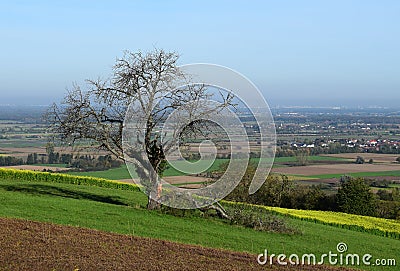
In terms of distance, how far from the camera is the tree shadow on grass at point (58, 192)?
26341 millimetres

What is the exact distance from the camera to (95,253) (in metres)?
11.9

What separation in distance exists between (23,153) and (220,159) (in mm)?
39091

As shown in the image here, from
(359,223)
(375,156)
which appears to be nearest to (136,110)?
(359,223)

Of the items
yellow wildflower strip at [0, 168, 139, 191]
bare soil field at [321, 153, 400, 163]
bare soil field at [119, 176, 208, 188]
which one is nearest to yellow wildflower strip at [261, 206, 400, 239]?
bare soil field at [119, 176, 208, 188]

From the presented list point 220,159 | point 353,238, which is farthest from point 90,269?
point 220,159

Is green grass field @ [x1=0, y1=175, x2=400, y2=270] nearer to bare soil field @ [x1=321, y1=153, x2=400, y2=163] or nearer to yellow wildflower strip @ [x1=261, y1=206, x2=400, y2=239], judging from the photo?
yellow wildflower strip @ [x1=261, y1=206, x2=400, y2=239]

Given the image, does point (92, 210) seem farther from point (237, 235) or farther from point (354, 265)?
point (354, 265)

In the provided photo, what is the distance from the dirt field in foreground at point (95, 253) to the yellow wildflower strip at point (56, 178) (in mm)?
21237

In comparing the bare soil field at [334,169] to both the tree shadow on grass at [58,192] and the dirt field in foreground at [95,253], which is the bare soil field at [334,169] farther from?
the dirt field in foreground at [95,253]

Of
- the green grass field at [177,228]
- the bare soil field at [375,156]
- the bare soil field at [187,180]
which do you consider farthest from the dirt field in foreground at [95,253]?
the bare soil field at [375,156]

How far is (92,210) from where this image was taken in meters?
20.9

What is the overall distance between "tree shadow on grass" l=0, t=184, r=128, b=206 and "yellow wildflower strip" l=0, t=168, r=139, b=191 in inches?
240

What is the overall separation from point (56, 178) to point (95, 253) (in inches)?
1010

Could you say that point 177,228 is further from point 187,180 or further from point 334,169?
point 334,169
